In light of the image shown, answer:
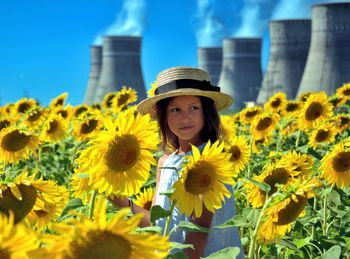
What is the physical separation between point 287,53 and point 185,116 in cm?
1891

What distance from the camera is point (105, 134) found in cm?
145

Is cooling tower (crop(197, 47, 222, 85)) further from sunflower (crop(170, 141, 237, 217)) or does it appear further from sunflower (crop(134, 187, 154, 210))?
sunflower (crop(170, 141, 237, 217))

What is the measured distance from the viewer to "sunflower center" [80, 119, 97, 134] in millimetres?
3889

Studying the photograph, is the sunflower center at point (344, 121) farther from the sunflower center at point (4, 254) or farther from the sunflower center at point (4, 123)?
the sunflower center at point (4, 254)

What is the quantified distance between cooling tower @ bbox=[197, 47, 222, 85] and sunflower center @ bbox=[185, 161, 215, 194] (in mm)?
26009

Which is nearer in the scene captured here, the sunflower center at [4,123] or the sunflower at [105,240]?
the sunflower at [105,240]

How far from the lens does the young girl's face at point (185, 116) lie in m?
2.03

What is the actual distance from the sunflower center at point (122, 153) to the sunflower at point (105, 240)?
0.50m

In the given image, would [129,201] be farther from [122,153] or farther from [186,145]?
[122,153]

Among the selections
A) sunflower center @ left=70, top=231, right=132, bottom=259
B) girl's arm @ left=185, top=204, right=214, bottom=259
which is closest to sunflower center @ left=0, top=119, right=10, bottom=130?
girl's arm @ left=185, top=204, right=214, bottom=259

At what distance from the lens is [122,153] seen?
1467mm

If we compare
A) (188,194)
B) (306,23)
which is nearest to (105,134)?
(188,194)

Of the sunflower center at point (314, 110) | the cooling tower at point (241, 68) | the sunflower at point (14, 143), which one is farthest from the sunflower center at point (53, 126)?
the cooling tower at point (241, 68)

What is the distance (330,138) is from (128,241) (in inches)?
117
